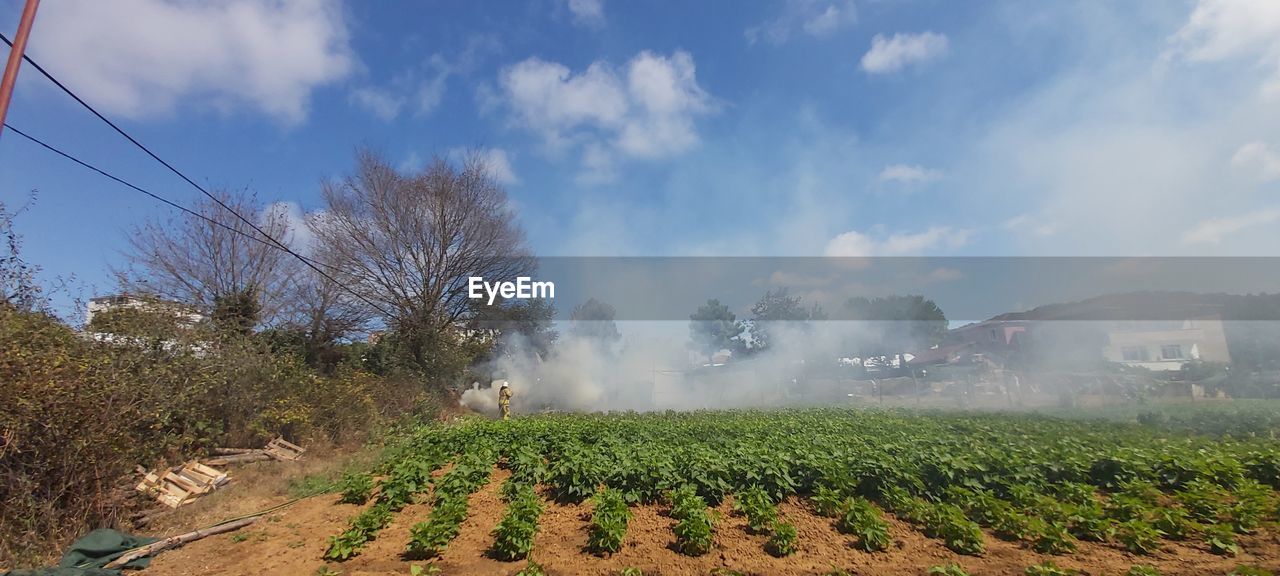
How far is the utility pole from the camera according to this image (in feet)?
18.7

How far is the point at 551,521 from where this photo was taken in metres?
7.95

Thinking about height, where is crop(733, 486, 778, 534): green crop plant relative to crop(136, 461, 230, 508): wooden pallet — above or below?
below

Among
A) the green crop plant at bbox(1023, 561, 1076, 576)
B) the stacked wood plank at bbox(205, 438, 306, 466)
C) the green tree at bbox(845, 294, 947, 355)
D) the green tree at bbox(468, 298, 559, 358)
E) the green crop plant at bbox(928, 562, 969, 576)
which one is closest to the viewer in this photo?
the green crop plant at bbox(1023, 561, 1076, 576)

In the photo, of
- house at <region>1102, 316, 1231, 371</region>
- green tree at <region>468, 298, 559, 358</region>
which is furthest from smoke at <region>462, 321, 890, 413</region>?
house at <region>1102, 316, 1231, 371</region>

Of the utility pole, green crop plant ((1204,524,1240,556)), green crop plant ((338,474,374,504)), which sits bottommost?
green crop plant ((1204,524,1240,556))

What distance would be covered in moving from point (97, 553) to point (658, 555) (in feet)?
20.9

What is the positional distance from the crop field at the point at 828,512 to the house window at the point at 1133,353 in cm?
4124

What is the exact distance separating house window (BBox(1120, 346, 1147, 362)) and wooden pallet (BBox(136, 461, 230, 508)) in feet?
183

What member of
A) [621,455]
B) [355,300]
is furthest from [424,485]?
[355,300]

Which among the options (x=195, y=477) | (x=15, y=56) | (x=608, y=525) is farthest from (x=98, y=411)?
(x=608, y=525)

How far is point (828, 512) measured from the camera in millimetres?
7570

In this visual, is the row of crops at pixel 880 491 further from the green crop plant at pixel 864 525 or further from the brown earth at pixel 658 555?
the brown earth at pixel 658 555

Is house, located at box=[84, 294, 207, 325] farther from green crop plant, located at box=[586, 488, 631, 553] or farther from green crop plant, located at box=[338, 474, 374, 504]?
green crop plant, located at box=[586, 488, 631, 553]

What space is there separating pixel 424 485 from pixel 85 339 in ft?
19.7
